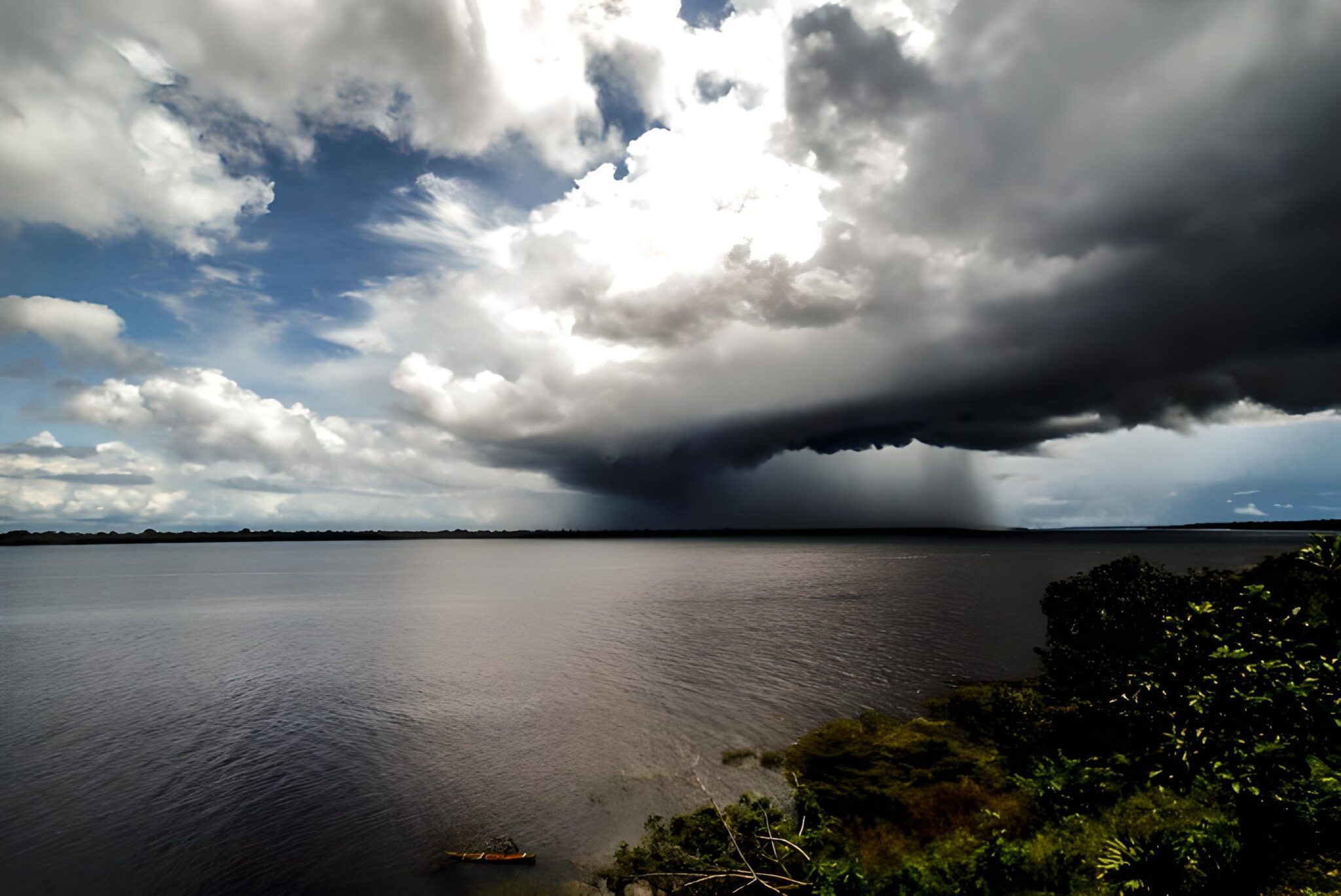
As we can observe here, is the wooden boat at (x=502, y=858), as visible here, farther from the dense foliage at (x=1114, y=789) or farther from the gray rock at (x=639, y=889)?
the gray rock at (x=639, y=889)

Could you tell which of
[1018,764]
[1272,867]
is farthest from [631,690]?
[1272,867]

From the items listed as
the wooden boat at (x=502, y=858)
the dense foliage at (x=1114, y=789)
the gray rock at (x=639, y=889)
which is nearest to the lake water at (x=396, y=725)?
the wooden boat at (x=502, y=858)

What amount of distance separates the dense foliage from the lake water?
571cm

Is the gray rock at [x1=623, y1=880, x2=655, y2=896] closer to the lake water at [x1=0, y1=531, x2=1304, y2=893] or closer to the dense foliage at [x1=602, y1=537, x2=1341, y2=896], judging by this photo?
the dense foliage at [x1=602, y1=537, x2=1341, y2=896]

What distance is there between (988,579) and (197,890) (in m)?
172

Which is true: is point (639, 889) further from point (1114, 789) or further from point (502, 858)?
point (1114, 789)

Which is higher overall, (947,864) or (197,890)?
(947,864)

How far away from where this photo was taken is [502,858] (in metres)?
27.5

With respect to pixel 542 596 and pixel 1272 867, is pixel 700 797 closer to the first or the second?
pixel 1272 867

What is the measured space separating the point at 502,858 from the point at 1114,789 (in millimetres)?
27005

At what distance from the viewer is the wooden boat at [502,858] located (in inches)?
1083

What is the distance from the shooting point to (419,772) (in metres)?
38.8

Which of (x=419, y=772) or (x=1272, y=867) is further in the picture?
(x=419, y=772)

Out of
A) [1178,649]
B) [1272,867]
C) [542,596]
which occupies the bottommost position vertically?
[542,596]
